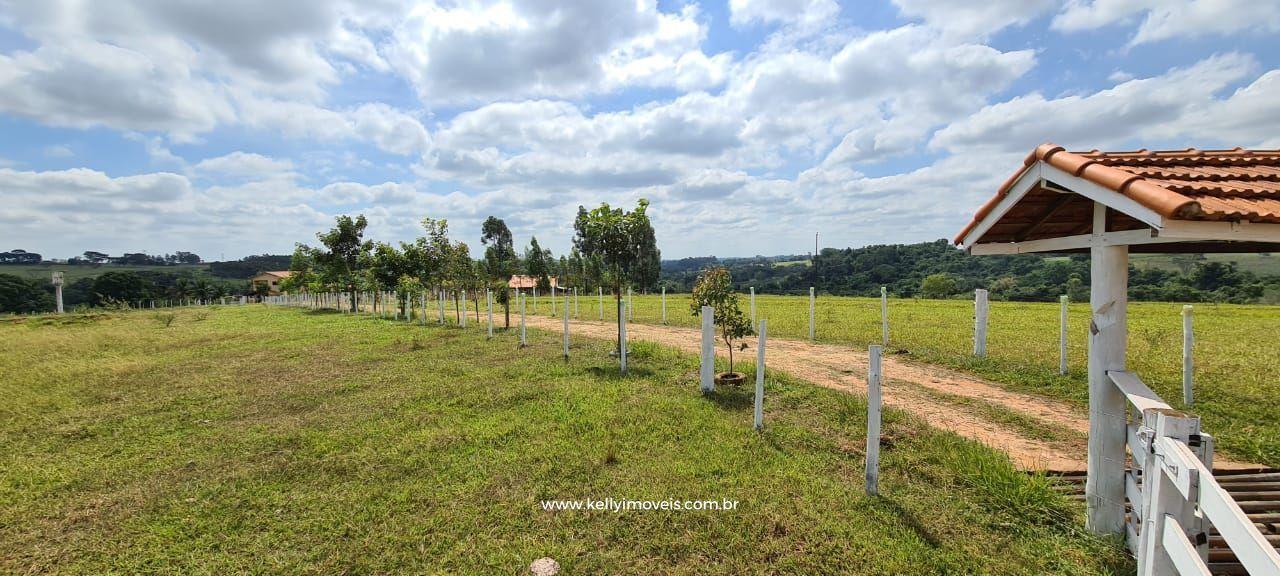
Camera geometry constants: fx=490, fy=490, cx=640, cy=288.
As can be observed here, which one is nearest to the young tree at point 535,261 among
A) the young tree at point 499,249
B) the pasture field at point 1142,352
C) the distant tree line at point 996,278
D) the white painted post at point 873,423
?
the young tree at point 499,249

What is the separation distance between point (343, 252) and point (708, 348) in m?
32.9

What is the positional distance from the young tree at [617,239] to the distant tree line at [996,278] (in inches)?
627

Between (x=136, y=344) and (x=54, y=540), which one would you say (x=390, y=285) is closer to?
(x=136, y=344)

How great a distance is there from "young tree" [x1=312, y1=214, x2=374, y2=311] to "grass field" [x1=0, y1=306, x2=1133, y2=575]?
2482 cm

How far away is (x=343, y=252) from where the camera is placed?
32719 millimetres

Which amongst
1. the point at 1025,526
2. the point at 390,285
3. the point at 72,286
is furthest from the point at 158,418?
the point at 72,286

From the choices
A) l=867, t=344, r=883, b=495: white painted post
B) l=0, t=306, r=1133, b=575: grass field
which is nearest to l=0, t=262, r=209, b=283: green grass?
l=0, t=306, r=1133, b=575: grass field

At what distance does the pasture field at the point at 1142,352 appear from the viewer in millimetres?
6062

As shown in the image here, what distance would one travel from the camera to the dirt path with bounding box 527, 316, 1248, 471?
209 inches

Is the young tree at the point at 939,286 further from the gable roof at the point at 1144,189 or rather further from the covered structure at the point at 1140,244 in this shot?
the covered structure at the point at 1140,244

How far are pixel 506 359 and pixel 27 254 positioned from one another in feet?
654

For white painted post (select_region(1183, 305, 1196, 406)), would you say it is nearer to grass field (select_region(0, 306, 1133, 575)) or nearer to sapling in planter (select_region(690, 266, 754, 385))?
grass field (select_region(0, 306, 1133, 575))

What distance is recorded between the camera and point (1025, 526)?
3762 mm

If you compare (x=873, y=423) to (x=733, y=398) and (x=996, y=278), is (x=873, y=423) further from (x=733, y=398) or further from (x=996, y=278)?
(x=996, y=278)
